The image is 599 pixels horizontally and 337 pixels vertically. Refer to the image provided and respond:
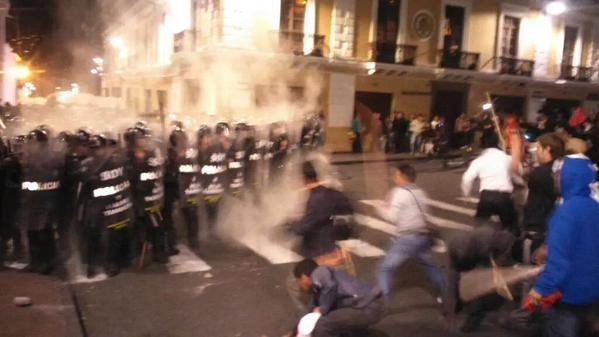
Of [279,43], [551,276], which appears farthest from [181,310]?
[279,43]

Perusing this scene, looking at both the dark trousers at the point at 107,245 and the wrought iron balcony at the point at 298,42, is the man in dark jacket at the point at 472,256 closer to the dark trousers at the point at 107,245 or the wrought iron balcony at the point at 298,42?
the dark trousers at the point at 107,245

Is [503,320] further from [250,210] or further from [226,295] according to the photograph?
[250,210]

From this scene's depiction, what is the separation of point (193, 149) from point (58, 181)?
5.85 feet

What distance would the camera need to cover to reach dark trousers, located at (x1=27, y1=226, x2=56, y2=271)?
20.1ft

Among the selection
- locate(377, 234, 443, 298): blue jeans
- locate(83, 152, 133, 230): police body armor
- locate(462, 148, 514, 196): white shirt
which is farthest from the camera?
locate(83, 152, 133, 230): police body armor

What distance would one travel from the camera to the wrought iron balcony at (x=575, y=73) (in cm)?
2608

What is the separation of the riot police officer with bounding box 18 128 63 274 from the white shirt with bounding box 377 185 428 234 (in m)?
3.68

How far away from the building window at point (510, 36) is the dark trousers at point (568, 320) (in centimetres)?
2314

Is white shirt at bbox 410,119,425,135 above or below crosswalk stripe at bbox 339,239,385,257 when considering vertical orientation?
A: above

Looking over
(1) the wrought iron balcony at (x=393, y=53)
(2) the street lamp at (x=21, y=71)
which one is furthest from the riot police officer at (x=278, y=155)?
(2) the street lamp at (x=21, y=71)

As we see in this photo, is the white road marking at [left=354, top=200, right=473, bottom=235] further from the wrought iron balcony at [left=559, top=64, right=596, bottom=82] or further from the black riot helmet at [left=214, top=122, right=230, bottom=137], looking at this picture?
the wrought iron balcony at [left=559, top=64, right=596, bottom=82]

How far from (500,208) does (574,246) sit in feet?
10.0

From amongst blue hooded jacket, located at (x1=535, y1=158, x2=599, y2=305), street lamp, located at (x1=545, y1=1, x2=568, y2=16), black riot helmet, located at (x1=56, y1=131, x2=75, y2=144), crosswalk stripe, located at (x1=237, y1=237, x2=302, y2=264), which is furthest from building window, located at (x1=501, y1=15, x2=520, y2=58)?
blue hooded jacket, located at (x1=535, y1=158, x2=599, y2=305)

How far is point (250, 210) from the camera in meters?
9.48
